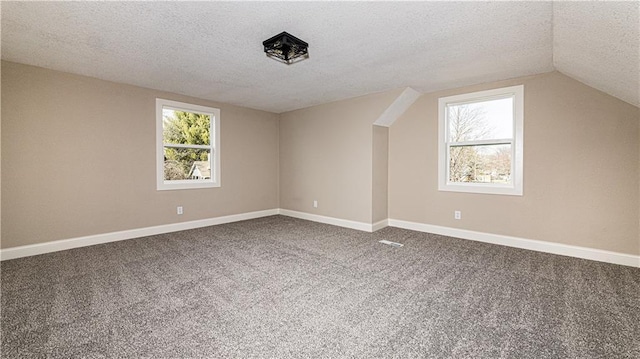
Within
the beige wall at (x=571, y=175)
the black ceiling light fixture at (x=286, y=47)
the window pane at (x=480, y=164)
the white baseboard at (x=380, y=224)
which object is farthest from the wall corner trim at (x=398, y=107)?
the black ceiling light fixture at (x=286, y=47)

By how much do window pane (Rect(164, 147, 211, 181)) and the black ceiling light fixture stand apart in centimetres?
296

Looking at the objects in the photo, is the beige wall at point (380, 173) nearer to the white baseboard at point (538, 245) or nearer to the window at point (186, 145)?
the white baseboard at point (538, 245)

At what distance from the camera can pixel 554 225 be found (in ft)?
11.1

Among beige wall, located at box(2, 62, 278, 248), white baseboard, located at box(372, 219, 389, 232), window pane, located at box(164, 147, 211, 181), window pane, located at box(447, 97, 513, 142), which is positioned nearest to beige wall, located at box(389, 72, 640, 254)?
window pane, located at box(447, 97, 513, 142)

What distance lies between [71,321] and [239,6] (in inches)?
104

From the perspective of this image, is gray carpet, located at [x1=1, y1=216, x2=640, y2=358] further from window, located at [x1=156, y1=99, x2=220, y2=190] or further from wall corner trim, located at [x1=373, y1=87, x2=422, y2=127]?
wall corner trim, located at [x1=373, y1=87, x2=422, y2=127]

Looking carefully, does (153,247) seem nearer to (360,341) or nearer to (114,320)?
(114,320)

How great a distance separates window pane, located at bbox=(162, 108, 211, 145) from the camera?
4.56 metres

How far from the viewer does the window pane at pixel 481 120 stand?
380cm

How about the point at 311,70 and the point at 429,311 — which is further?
the point at 311,70

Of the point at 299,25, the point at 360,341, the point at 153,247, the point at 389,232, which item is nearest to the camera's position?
the point at 360,341

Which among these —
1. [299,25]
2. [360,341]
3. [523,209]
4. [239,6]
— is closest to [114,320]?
[360,341]

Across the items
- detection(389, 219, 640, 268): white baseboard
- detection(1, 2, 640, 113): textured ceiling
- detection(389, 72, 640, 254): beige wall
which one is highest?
detection(1, 2, 640, 113): textured ceiling

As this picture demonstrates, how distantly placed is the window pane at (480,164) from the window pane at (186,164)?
14.5 ft
